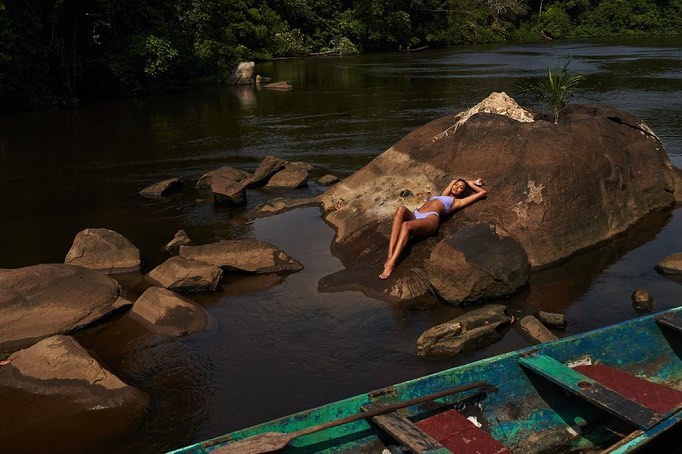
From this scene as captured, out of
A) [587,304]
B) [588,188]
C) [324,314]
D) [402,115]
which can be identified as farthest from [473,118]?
[402,115]

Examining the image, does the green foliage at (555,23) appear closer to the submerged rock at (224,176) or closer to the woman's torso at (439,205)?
the submerged rock at (224,176)

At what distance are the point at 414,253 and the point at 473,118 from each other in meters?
3.45

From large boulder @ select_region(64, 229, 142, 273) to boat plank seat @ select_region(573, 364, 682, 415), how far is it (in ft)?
23.3

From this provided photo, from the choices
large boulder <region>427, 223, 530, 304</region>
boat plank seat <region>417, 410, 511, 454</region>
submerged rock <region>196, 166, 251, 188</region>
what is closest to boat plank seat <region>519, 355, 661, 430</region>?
boat plank seat <region>417, 410, 511, 454</region>

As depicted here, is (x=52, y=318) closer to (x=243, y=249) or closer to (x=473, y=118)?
(x=243, y=249)

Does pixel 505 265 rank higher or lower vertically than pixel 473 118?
lower

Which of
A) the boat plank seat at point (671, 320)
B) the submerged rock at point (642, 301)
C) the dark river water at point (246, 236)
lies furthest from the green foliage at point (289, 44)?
the boat plank seat at point (671, 320)

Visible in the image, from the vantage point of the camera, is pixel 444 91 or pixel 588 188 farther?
pixel 444 91

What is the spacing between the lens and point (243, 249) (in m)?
10.1

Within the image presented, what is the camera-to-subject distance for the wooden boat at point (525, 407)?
5078mm

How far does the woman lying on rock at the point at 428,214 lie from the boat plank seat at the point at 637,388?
3685 mm

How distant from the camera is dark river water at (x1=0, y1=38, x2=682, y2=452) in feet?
22.8

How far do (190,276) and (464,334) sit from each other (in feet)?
13.5

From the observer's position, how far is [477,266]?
8.66 meters
